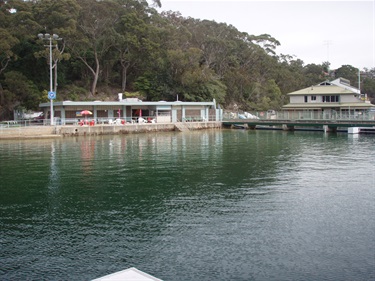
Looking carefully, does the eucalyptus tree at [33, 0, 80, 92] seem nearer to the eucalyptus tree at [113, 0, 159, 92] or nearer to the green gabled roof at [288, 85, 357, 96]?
the eucalyptus tree at [113, 0, 159, 92]

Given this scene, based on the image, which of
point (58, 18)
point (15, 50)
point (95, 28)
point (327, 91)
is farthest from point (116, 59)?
point (327, 91)

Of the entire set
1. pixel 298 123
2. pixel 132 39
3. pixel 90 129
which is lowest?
pixel 90 129

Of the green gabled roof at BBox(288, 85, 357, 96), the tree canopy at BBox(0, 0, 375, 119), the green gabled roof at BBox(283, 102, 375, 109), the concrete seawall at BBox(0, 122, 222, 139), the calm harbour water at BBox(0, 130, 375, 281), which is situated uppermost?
the tree canopy at BBox(0, 0, 375, 119)

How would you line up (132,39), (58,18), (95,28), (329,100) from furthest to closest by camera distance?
(329,100) < (95,28) < (132,39) < (58,18)

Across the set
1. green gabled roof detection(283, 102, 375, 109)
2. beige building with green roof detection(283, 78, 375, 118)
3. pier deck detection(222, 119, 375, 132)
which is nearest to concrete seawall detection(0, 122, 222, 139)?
pier deck detection(222, 119, 375, 132)

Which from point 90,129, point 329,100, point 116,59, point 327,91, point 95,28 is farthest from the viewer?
point 116,59

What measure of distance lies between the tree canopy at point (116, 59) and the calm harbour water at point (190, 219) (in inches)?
1374

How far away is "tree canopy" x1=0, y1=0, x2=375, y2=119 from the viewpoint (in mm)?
60594

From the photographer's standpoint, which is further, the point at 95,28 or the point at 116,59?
the point at 116,59

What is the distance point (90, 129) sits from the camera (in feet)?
177

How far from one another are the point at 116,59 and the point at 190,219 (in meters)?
60.7

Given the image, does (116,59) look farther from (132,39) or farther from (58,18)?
(58,18)

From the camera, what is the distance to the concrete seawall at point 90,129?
48.7m

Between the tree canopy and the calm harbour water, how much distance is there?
34.9 m
